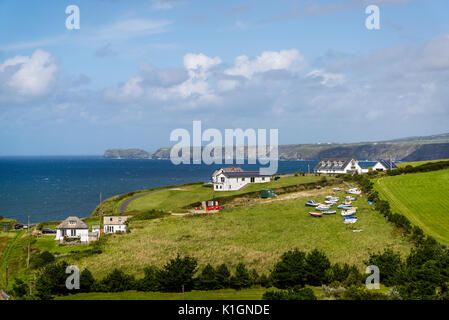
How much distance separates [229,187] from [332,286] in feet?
199

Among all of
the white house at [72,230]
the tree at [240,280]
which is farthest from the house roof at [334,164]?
the tree at [240,280]

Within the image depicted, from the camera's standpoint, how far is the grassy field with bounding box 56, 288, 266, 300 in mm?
29547

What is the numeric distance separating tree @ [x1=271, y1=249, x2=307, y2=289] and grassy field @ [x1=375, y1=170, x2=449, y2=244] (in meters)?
19.7

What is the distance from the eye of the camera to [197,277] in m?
31.9

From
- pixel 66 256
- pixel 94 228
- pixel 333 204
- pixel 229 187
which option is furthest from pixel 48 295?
pixel 229 187

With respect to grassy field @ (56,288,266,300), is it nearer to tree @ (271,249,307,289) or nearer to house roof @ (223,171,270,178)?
tree @ (271,249,307,289)

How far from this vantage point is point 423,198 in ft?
198

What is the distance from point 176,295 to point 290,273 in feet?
30.6

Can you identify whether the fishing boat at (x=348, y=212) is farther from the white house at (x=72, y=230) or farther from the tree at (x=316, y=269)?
the white house at (x=72, y=230)

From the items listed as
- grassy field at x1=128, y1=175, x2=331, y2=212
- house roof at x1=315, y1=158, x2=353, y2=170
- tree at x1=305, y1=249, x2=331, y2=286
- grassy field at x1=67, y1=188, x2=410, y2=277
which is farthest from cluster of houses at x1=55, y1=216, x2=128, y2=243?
house roof at x1=315, y1=158, x2=353, y2=170

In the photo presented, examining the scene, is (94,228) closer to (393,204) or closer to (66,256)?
(66,256)

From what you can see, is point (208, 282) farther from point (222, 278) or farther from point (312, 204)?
point (312, 204)

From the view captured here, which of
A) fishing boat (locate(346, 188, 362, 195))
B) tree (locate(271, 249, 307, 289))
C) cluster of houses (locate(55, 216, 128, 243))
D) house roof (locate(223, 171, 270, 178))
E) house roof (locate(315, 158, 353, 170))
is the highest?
A: house roof (locate(315, 158, 353, 170))

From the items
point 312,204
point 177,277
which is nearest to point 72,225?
point 177,277
